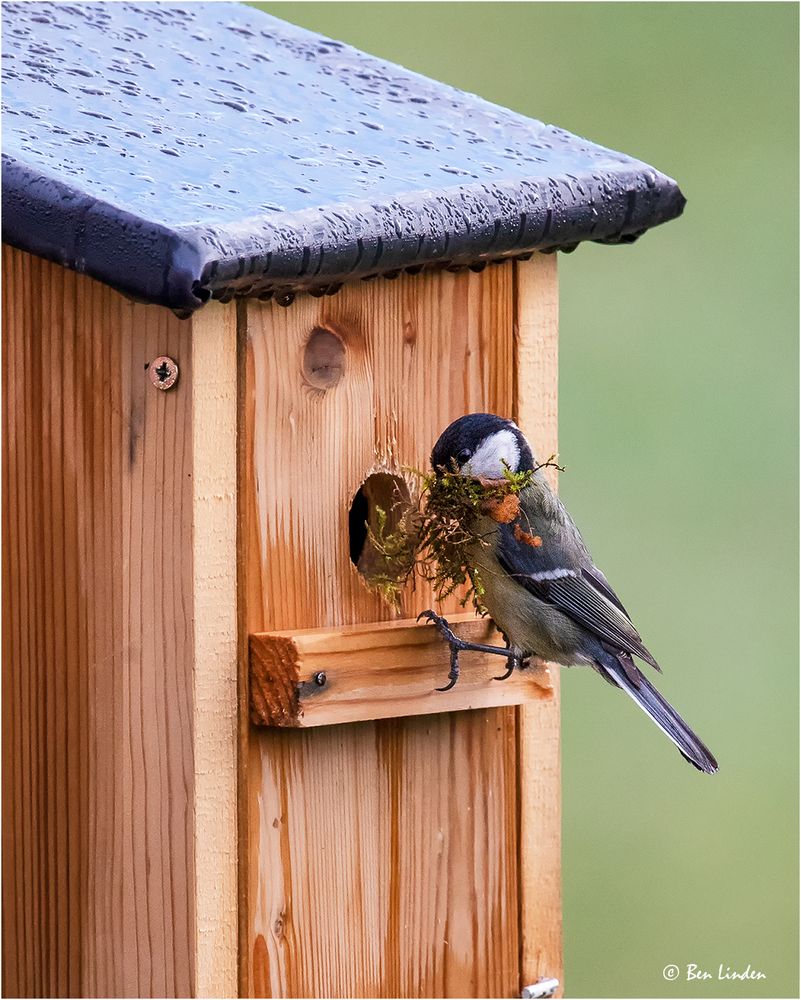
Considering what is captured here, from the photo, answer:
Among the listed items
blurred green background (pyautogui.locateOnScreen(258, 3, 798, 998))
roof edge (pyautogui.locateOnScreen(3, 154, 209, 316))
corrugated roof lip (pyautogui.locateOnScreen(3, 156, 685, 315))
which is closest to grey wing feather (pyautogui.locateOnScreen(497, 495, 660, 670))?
corrugated roof lip (pyautogui.locateOnScreen(3, 156, 685, 315))

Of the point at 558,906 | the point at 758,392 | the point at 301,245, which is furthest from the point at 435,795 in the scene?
the point at 758,392

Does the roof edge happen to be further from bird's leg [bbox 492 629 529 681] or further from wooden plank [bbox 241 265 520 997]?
bird's leg [bbox 492 629 529 681]

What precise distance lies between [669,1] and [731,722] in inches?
136

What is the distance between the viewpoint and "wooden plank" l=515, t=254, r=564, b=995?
2.69 m

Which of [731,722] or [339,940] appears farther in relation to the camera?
[731,722]

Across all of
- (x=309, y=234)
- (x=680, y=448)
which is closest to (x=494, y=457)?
(x=309, y=234)

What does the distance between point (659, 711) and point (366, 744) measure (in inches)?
19.3

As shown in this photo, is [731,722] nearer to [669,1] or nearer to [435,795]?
[435,795]

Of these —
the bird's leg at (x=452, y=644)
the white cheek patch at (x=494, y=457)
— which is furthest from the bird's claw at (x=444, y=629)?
the white cheek patch at (x=494, y=457)

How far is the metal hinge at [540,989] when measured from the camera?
9.18 feet

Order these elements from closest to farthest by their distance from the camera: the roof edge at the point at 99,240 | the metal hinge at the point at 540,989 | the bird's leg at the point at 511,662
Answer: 1. the roof edge at the point at 99,240
2. the bird's leg at the point at 511,662
3. the metal hinge at the point at 540,989

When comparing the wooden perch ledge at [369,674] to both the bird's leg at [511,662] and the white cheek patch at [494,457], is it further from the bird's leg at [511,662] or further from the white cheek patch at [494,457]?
the white cheek patch at [494,457]

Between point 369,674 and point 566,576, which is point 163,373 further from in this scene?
point 566,576

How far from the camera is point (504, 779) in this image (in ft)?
9.02
